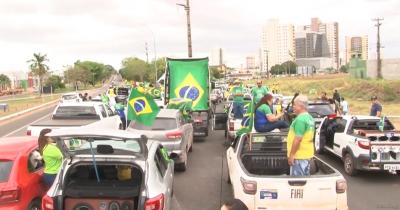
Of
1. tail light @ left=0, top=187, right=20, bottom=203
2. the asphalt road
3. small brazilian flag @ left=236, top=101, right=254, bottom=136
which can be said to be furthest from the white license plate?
tail light @ left=0, top=187, right=20, bottom=203

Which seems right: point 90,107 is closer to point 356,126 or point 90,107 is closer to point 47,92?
point 356,126

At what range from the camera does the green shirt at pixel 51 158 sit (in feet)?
23.9

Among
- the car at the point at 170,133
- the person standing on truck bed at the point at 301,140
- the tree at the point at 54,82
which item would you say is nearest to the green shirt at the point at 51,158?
the person standing on truck bed at the point at 301,140

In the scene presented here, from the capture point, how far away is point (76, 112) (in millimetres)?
16359

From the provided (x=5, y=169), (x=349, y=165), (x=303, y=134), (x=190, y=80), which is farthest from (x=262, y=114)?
(x=190, y=80)

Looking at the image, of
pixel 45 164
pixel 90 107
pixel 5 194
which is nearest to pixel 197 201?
pixel 45 164

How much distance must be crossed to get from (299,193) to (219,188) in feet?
12.6

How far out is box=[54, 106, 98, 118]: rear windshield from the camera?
16125 mm

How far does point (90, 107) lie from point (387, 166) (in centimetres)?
985

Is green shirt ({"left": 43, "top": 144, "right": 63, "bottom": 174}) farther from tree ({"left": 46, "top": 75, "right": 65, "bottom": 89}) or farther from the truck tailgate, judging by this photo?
tree ({"left": 46, "top": 75, "right": 65, "bottom": 89})

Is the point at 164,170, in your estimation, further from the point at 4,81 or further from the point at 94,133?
the point at 4,81

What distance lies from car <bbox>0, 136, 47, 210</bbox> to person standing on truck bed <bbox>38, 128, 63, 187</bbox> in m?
0.15

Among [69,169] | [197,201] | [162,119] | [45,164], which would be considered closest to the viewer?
[69,169]

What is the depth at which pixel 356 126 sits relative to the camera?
1248cm
